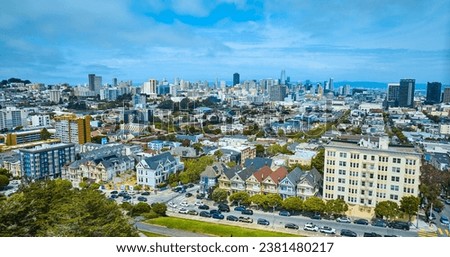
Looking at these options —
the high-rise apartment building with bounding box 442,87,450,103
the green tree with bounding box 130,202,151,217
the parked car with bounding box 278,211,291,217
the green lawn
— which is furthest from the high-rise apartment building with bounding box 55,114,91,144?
the high-rise apartment building with bounding box 442,87,450,103

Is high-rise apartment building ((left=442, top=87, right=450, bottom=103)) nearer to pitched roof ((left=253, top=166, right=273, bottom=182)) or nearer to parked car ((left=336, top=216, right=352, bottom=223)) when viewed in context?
parked car ((left=336, top=216, right=352, bottom=223))

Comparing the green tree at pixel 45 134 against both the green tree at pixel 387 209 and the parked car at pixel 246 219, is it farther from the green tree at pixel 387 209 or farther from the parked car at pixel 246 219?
the green tree at pixel 387 209

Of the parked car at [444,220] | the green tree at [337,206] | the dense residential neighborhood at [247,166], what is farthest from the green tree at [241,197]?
the parked car at [444,220]

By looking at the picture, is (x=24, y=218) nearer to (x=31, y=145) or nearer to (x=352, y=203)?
(x=31, y=145)

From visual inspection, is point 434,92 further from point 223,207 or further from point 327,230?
point 223,207

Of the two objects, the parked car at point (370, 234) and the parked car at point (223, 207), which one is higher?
the parked car at point (370, 234)
